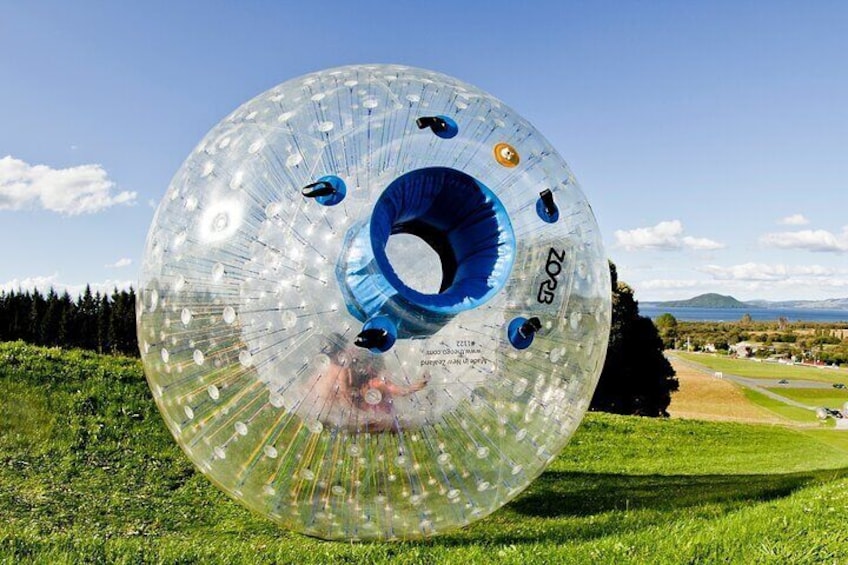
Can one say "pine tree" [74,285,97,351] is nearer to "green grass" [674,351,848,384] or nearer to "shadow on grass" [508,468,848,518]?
"shadow on grass" [508,468,848,518]

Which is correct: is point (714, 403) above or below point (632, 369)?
below

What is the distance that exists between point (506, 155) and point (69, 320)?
52.0 meters

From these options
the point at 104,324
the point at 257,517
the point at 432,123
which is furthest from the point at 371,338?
the point at 104,324

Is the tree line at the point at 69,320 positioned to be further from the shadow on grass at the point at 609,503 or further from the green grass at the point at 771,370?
the green grass at the point at 771,370

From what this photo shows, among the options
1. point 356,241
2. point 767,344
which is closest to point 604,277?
point 356,241

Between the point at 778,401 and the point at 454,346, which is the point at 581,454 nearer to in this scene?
the point at 454,346

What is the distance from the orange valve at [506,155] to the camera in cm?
406

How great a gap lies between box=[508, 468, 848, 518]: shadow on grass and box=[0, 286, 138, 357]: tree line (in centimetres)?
4396

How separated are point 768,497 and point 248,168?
21.2 feet

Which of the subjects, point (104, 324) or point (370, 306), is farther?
point (104, 324)

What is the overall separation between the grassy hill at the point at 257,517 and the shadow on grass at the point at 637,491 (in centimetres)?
2

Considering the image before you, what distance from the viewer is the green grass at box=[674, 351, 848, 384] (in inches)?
2576

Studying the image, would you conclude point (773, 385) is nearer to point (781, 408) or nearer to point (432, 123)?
point (781, 408)

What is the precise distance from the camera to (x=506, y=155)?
4086 mm
